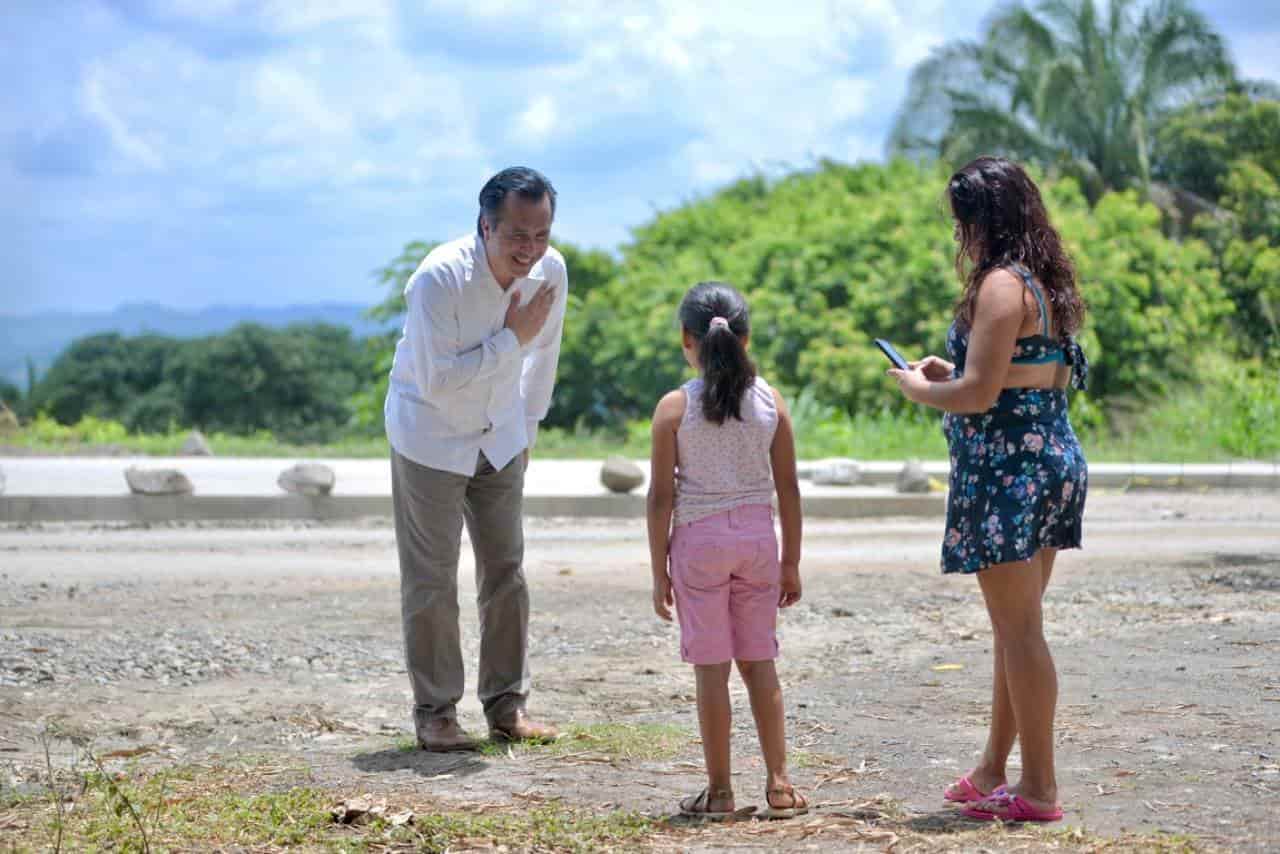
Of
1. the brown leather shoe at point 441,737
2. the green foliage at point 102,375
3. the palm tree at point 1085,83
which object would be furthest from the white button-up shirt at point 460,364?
the green foliage at point 102,375

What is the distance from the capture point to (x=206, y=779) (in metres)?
5.05

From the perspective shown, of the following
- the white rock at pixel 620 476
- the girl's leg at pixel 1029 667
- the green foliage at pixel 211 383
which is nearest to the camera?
the girl's leg at pixel 1029 667

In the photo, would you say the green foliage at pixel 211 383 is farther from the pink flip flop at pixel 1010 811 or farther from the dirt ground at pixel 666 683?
the pink flip flop at pixel 1010 811

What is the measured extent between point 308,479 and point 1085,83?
23629 millimetres

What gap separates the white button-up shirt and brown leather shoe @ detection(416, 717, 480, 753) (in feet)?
2.97

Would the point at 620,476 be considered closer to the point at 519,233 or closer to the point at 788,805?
the point at 519,233

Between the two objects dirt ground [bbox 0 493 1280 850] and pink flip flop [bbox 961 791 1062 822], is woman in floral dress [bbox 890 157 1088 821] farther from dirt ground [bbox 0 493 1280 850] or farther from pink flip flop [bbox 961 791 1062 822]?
dirt ground [bbox 0 493 1280 850]

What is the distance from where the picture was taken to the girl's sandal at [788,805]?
452 centimetres

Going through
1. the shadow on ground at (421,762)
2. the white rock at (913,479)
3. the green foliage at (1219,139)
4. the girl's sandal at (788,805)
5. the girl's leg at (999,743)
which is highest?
the green foliage at (1219,139)

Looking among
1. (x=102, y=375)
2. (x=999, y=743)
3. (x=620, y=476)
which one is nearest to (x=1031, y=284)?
(x=999, y=743)

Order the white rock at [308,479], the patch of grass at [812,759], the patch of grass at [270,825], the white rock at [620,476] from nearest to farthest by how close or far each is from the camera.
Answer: the patch of grass at [270,825] < the patch of grass at [812,759] < the white rock at [308,479] < the white rock at [620,476]

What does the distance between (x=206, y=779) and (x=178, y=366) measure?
129ft

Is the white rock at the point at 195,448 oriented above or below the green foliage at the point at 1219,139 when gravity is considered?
below

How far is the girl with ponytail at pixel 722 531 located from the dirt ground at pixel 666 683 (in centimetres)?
28
